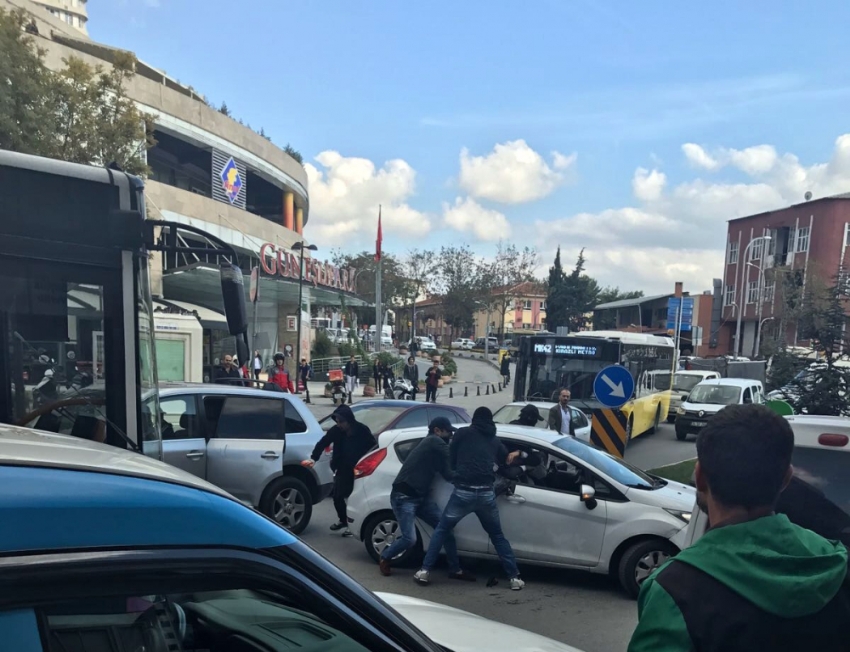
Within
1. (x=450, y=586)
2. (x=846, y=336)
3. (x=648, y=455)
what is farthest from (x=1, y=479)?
(x=648, y=455)

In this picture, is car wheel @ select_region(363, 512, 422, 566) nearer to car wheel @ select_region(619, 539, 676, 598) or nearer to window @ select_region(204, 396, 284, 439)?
window @ select_region(204, 396, 284, 439)

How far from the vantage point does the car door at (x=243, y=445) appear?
775 centimetres

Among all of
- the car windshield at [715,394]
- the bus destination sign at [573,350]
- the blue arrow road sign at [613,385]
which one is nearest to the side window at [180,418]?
the blue arrow road sign at [613,385]

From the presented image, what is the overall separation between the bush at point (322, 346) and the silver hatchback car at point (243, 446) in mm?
32891

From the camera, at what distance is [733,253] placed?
2333 inches

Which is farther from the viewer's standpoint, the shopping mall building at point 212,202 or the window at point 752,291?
the window at point 752,291

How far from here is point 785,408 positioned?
6859 mm

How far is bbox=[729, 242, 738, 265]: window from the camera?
58750 millimetres

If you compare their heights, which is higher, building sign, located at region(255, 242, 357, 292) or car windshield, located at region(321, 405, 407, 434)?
building sign, located at region(255, 242, 357, 292)

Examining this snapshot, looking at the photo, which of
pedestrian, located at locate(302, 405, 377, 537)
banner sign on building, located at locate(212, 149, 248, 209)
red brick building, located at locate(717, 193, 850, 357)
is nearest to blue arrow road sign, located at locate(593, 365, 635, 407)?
pedestrian, located at locate(302, 405, 377, 537)

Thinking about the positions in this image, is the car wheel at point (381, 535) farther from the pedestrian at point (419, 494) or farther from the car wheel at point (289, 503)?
the car wheel at point (289, 503)

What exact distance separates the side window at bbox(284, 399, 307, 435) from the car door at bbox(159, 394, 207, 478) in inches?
45.0

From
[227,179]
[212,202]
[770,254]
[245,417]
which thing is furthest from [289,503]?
[770,254]

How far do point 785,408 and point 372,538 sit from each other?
177 inches
